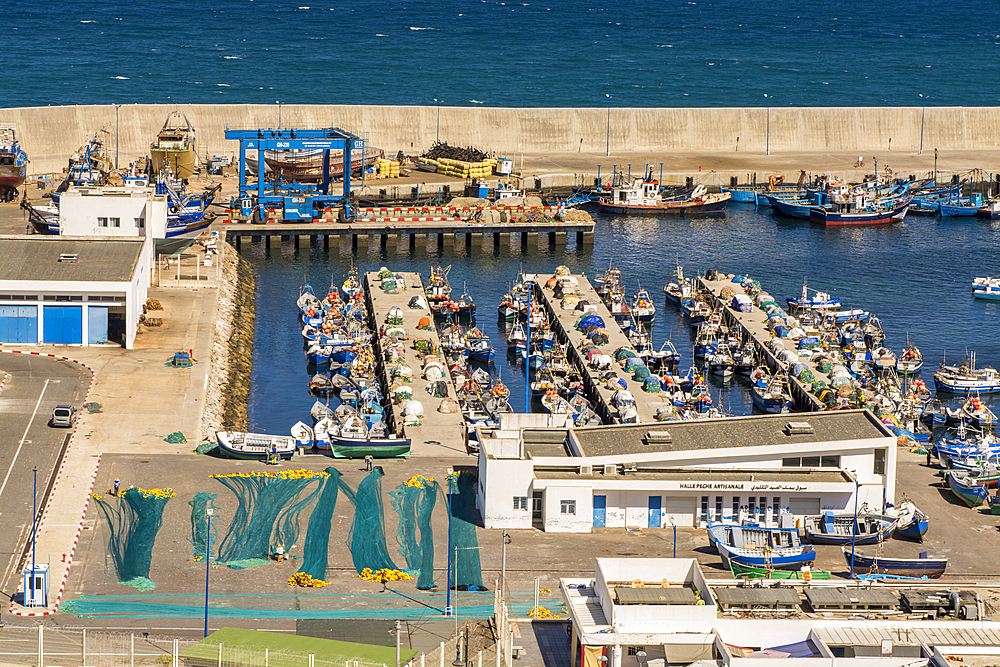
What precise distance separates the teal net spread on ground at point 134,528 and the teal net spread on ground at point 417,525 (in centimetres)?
996

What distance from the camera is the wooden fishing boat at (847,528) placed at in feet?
214

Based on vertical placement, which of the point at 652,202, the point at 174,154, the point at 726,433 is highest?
the point at 174,154

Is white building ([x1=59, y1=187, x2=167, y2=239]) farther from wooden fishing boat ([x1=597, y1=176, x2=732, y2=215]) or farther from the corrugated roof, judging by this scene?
the corrugated roof

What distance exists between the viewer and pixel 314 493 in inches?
2670

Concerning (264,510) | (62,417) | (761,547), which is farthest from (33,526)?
(761,547)

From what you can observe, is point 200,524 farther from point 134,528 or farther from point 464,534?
point 464,534

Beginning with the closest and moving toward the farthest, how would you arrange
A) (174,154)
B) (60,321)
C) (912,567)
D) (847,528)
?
(912,567), (847,528), (60,321), (174,154)

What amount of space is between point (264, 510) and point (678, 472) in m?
18.0

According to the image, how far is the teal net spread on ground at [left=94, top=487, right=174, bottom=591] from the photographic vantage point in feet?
194

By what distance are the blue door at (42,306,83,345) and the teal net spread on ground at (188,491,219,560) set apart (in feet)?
89.2

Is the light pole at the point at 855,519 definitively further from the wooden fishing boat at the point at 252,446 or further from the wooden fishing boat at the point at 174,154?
the wooden fishing boat at the point at 174,154

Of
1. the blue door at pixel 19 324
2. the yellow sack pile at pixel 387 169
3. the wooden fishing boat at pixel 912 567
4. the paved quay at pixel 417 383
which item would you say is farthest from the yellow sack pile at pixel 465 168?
the wooden fishing boat at pixel 912 567

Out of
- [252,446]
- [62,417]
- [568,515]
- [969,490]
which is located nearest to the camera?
[568,515]

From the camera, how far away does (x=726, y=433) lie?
7050 centimetres
